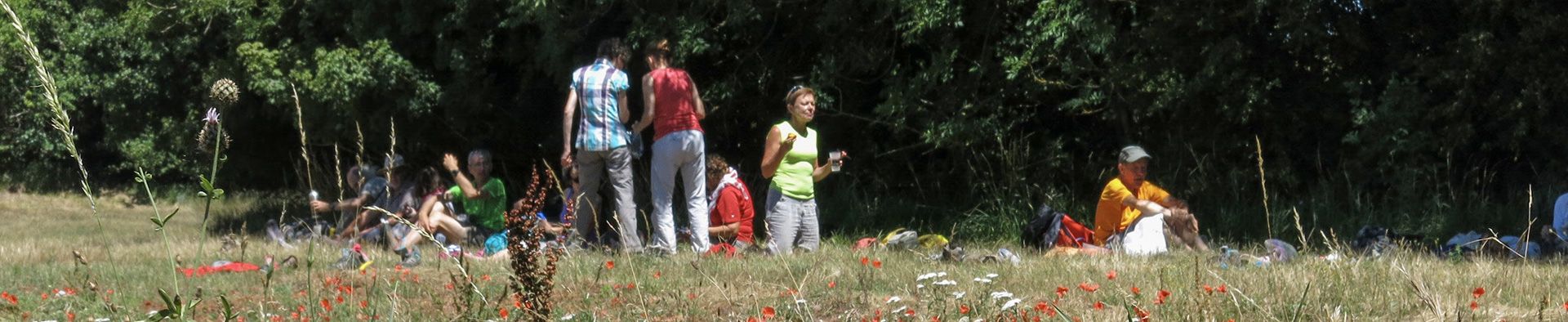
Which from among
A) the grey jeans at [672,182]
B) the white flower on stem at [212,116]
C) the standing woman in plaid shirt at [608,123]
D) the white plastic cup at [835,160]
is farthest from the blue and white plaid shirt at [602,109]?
the white flower on stem at [212,116]

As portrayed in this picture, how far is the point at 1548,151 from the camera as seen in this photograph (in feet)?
32.5

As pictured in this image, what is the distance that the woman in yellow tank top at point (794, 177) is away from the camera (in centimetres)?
870

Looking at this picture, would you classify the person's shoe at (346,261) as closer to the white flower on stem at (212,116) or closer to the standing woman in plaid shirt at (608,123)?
the standing woman in plaid shirt at (608,123)

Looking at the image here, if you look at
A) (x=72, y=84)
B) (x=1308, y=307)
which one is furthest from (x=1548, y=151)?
(x=72, y=84)

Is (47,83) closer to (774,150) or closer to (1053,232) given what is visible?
(774,150)

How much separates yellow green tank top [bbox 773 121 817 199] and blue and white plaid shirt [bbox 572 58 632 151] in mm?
856

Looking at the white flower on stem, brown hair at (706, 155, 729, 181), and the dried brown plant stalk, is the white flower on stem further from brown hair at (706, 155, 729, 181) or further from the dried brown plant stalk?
brown hair at (706, 155, 729, 181)

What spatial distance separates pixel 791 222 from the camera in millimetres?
8820

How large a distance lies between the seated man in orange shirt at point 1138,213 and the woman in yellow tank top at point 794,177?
149 cm

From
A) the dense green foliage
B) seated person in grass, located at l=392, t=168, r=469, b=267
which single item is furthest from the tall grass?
the dense green foliage

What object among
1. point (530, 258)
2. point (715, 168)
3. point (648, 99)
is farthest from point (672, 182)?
point (530, 258)

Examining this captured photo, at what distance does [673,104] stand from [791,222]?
0.90 meters

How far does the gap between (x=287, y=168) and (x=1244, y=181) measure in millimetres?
11948

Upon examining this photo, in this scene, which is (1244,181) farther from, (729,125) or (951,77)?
(729,125)
